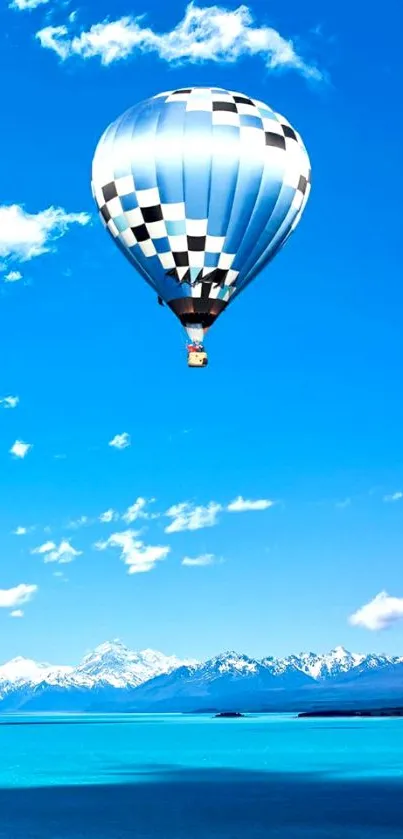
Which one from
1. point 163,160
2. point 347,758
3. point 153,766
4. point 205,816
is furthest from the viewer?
point 347,758

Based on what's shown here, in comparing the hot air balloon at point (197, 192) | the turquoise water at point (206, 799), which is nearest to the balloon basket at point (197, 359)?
the hot air balloon at point (197, 192)

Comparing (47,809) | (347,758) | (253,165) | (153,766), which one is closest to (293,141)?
(253,165)

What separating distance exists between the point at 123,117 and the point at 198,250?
6.28m

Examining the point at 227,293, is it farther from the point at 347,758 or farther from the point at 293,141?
the point at 347,758

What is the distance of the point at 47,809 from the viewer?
5772 cm

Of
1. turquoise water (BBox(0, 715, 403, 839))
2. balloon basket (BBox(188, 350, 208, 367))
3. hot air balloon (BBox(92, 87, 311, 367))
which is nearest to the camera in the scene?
balloon basket (BBox(188, 350, 208, 367))

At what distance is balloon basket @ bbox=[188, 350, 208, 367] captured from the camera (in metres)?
40.8

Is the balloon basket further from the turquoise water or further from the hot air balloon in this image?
the turquoise water

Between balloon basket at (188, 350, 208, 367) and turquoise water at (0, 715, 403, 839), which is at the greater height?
balloon basket at (188, 350, 208, 367)

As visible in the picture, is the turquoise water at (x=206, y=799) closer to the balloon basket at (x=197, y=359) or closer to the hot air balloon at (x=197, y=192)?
the balloon basket at (x=197, y=359)

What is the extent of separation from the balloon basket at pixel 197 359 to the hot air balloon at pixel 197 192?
0.05 m

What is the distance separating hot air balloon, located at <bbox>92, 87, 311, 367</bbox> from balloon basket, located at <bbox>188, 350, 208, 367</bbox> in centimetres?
5

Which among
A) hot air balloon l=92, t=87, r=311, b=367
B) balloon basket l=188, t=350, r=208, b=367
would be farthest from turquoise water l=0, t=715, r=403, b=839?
hot air balloon l=92, t=87, r=311, b=367

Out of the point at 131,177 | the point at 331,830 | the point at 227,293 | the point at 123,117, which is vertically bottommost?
the point at 331,830
